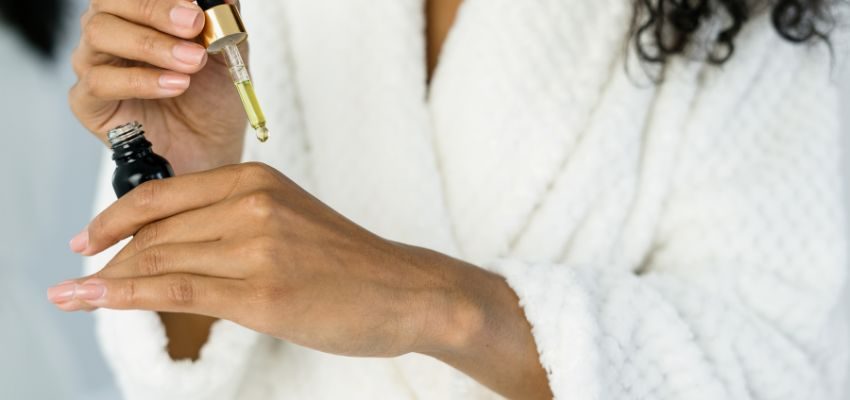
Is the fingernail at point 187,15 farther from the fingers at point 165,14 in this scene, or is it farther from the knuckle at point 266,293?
the knuckle at point 266,293

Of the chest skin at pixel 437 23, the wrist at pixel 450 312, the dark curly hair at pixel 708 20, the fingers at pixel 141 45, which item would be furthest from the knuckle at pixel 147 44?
the dark curly hair at pixel 708 20

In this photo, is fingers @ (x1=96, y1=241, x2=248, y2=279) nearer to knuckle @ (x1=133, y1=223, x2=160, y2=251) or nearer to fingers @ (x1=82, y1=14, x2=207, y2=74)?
knuckle @ (x1=133, y1=223, x2=160, y2=251)

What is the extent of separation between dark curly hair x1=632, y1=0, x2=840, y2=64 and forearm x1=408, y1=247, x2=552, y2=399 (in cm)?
35

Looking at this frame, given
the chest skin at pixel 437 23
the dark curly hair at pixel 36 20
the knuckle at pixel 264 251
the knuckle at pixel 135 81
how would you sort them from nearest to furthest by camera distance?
the knuckle at pixel 264 251
the knuckle at pixel 135 81
the chest skin at pixel 437 23
the dark curly hair at pixel 36 20

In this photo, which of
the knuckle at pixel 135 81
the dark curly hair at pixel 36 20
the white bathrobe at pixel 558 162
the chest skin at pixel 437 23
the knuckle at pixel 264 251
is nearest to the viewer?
the knuckle at pixel 264 251

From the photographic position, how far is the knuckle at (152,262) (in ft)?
1.67

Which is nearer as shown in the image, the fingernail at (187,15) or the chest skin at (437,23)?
the fingernail at (187,15)

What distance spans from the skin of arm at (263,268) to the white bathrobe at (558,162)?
23cm

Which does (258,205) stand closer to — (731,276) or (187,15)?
(187,15)

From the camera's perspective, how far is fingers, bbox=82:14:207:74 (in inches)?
22.2

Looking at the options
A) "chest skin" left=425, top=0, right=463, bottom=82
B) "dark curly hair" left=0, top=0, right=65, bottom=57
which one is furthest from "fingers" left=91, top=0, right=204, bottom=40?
"dark curly hair" left=0, top=0, right=65, bottom=57

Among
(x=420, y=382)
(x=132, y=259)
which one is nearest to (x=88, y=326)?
(x=420, y=382)

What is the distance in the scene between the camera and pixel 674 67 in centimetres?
88

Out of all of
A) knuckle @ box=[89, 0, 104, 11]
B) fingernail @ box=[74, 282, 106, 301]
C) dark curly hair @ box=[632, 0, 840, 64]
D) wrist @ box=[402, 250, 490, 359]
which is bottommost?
wrist @ box=[402, 250, 490, 359]
